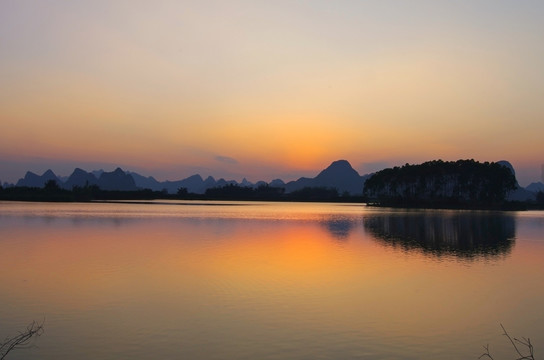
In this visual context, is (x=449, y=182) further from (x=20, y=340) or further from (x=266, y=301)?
(x=20, y=340)

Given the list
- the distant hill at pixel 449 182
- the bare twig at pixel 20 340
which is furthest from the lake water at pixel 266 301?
the distant hill at pixel 449 182

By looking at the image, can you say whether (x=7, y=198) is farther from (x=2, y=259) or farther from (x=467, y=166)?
(x=2, y=259)

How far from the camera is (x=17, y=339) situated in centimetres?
1083

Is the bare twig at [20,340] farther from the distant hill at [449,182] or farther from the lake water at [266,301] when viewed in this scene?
the distant hill at [449,182]

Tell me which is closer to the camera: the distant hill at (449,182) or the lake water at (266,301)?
the lake water at (266,301)

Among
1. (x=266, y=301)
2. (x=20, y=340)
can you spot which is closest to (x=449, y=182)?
(x=266, y=301)

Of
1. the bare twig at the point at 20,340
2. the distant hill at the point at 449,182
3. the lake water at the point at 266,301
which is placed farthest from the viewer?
the distant hill at the point at 449,182

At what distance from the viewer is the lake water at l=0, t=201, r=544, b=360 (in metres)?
10.8

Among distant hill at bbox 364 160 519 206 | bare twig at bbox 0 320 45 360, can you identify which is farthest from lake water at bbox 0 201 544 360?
distant hill at bbox 364 160 519 206

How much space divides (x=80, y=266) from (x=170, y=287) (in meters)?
6.37

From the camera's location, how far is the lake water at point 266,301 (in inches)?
425

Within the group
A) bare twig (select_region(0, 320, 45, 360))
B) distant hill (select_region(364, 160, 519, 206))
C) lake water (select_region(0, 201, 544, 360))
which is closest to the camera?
bare twig (select_region(0, 320, 45, 360))

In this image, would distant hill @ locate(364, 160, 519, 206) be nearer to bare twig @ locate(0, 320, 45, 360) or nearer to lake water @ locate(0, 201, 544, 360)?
lake water @ locate(0, 201, 544, 360)

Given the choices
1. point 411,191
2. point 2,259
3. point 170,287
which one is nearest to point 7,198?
point 411,191
